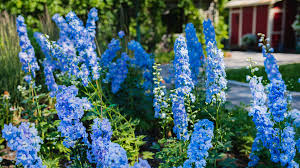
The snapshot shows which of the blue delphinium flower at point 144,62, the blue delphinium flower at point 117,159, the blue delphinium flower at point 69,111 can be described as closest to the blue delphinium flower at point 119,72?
the blue delphinium flower at point 144,62

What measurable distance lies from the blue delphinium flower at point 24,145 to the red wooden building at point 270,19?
13.1 meters

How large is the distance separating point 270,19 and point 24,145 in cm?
1408

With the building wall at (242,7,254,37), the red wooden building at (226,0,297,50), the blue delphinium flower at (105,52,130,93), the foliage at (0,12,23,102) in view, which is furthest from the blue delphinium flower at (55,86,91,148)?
the building wall at (242,7,254,37)

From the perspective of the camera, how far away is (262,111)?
68.7 inches

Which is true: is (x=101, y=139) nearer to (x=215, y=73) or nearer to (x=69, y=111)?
(x=69, y=111)

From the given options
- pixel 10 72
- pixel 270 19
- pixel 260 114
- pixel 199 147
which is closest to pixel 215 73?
pixel 260 114

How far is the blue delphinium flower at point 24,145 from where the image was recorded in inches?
67.5

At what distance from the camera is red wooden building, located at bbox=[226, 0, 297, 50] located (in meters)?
13.1

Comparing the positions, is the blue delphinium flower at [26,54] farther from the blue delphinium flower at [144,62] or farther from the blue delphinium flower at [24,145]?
the blue delphinium flower at [24,145]

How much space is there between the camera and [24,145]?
5.64 feet

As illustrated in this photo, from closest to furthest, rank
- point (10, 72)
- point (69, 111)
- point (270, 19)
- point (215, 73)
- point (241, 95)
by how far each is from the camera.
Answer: point (69, 111), point (215, 73), point (10, 72), point (241, 95), point (270, 19)

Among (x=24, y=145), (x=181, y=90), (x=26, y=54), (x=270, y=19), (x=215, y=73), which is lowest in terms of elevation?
(x=24, y=145)

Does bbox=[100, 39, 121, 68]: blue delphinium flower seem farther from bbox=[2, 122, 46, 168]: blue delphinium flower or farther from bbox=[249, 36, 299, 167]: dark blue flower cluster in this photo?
bbox=[249, 36, 299, 167]: dark blue flower cluster

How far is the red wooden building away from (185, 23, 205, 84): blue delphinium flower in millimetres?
11258
